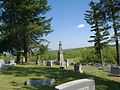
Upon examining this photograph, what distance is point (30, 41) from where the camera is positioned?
32.8 meters

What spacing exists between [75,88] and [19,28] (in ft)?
77.6

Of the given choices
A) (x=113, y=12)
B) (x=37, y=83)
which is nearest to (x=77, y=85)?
(x=37, y=83)

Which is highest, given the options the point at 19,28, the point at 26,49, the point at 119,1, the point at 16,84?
the point at 119,1

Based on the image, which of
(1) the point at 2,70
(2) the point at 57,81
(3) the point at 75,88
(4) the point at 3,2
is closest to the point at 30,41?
(4) the point at 3,2

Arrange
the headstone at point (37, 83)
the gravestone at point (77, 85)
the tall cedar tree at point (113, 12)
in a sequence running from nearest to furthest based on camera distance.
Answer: the gravestone at point (77, 85), the headstone at point (37, 83), the tall cedar tree at point (113, 12)

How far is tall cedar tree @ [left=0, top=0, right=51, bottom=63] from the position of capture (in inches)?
1216

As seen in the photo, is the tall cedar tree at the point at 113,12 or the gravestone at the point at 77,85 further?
the tall cedar tree at the point at 113,12

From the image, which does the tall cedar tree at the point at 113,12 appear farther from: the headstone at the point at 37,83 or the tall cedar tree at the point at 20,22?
the headstone at the point at 37,83

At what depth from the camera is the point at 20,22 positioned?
31.5 meters

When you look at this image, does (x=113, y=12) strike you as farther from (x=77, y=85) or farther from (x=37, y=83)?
(x=77, y=85)

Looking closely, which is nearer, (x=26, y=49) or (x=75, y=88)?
(x=75, y=88)

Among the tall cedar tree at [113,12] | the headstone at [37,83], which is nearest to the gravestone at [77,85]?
the headstone at [37,83]

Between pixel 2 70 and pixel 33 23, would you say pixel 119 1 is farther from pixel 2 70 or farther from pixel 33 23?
pixel 2 70

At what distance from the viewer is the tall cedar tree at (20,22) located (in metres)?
30.9
